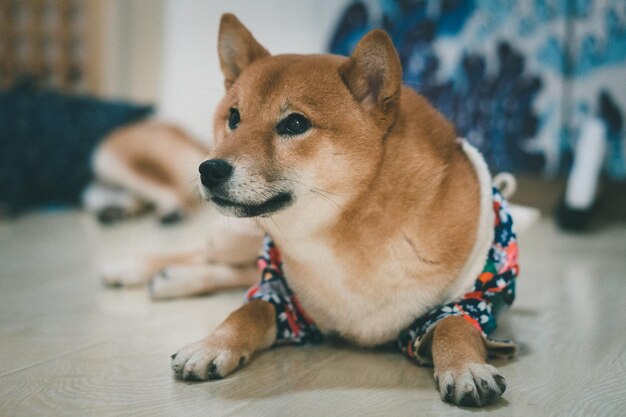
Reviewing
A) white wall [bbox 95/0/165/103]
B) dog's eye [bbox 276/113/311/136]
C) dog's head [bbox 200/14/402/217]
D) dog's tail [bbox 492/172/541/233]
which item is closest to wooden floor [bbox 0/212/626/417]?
dog's tail [bbox 492/172/541/233]

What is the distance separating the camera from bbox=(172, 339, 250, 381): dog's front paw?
3.68 ft

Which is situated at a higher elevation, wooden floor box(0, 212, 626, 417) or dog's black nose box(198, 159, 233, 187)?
dog's black nose box(198, 159, 233, 187)

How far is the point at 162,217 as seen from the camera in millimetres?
3275

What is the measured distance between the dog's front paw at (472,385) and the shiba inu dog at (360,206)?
11 cm

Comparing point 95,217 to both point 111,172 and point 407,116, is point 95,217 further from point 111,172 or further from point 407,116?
point 407,116

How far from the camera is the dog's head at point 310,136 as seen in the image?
1175 millimetres

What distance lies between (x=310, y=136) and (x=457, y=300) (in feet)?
1.57

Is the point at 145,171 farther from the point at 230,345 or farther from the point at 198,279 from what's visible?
the point at 230,345

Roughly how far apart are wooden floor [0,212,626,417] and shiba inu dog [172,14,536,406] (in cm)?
9

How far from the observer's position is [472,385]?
3.26ft

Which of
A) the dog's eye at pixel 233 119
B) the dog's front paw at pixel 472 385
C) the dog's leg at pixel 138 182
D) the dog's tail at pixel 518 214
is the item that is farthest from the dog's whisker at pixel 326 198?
the dog's leg at pixel 138 182

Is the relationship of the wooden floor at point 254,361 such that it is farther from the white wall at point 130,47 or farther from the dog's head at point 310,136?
the white wall at point 130,47

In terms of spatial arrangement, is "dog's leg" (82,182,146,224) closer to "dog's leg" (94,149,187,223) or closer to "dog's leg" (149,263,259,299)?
"dog's leg" (94,149,187,223)

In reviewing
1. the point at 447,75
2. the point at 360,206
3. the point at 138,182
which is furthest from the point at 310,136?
the point at 138,182
